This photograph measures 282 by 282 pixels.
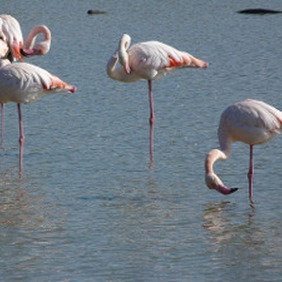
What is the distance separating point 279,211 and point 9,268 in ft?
6.41

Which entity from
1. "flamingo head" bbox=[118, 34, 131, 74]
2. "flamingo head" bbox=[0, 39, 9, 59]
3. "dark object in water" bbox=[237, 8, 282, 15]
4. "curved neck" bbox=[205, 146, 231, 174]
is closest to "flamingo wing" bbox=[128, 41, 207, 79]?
"flamingo head" bbox=[118, 34, 131, 74]

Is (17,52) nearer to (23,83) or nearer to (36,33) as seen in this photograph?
(36,33)

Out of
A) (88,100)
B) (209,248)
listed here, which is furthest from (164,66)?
(209,248)

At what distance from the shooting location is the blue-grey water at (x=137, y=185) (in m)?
Result: 4.76

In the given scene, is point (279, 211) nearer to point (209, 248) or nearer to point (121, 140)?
point (209, 248)

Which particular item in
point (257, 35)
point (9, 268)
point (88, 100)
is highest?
point (257, 35)

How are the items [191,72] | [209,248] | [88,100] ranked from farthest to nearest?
[191,72] → [88,100] → [209,248]

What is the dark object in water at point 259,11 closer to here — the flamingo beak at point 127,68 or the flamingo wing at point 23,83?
the flamingo beak at point 127,68

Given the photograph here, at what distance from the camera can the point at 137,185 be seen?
6516 mm

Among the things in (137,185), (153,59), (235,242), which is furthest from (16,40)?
(235,242)

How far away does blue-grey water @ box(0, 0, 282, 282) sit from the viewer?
4.76 meters

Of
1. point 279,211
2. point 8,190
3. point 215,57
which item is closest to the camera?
point 279,211

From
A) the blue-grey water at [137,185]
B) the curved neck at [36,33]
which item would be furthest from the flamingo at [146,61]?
the curved neck at [36,33]

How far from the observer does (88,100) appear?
9.77 metres
